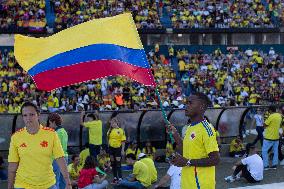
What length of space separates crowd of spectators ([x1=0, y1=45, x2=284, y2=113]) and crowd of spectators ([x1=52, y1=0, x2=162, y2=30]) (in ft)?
8.22

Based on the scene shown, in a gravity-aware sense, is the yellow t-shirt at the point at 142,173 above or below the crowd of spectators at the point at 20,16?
below

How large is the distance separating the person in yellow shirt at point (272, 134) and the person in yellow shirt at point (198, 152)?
Answer: 8.50m

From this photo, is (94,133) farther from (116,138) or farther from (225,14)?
(225,14)

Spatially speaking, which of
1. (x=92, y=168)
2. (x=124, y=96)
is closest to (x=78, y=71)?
(x=92, y=168)

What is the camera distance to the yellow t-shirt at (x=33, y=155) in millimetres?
5875

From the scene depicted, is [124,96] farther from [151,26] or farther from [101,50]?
[101,50]

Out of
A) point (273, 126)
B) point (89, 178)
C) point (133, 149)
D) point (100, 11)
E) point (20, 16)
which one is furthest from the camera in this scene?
point (100, 11)

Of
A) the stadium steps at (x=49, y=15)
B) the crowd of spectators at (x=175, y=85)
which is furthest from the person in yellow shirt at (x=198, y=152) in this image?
the stadium steps at (x=49, y=15)

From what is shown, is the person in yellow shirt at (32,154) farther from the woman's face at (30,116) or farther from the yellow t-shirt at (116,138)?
the yellow t-shirt at (116,138)

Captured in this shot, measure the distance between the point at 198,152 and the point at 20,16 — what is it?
26.8 m

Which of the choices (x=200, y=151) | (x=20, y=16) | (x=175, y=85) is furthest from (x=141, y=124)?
(x=20, y=16)

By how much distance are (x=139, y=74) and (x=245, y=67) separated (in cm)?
2522

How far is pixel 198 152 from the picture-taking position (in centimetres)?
546

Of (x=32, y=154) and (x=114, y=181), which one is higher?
(x=32, y=154)
